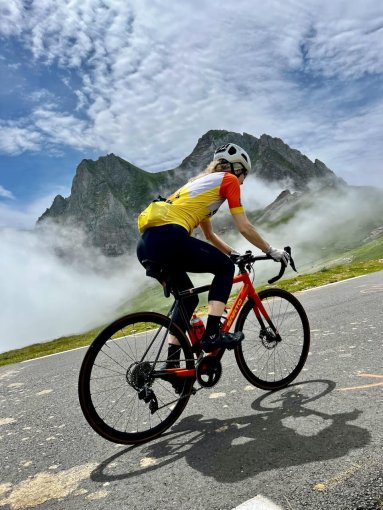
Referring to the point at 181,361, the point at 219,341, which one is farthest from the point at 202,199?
the point at 181,361

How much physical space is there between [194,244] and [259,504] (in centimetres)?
288

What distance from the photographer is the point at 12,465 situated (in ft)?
14.4

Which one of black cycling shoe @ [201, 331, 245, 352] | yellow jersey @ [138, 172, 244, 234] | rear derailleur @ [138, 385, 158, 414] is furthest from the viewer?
yellow jersey @ [138, 172, 244, 234]

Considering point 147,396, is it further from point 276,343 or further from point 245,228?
point 245,228

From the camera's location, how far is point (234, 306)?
18.5 feet

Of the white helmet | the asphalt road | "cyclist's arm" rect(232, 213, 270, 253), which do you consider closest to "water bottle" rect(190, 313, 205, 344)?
the asphalt road

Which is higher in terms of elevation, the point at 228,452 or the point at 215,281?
the point at 215,281

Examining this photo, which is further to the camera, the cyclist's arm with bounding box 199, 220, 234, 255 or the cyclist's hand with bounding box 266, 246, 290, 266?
the cyclist's arm with bounding box 199, 220, 234, 255

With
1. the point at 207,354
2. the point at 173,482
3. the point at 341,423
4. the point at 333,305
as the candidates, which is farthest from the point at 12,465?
the point at 333,305

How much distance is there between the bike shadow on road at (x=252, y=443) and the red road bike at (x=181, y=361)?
363 millimetres

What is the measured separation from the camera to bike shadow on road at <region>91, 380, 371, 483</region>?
364cm

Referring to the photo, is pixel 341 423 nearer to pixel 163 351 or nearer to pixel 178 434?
pixel 178 434

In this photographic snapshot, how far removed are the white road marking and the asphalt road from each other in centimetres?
4

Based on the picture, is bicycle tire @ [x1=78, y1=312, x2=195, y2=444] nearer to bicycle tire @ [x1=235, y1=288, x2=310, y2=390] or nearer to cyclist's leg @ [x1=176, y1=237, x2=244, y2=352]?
cyclist's leg @ [x1=176, y1=237, x2=244, y2=352]
